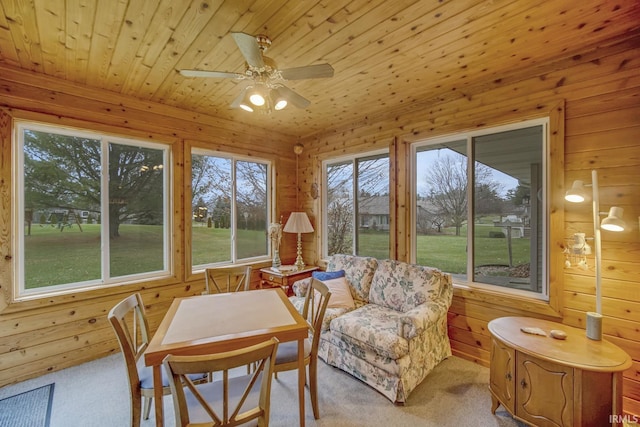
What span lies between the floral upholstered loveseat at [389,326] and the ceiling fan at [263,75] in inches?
77.7

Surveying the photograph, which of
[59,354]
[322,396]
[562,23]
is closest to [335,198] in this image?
[322,396]

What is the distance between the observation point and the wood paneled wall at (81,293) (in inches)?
92.5

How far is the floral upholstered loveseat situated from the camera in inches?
84.4

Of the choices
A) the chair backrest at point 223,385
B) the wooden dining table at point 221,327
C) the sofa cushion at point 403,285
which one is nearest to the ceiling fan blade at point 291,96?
the wooden dining table at point 221,327

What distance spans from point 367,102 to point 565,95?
1.79m

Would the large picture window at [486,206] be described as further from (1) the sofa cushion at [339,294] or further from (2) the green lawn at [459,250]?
(1) the sofa cushion at [339,294]

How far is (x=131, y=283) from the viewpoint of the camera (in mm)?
2947

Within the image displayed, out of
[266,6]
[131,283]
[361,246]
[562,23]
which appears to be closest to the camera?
[266,6]

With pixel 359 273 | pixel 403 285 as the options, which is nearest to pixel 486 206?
pixel 403 285

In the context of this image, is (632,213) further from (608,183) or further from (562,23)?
(562,23)

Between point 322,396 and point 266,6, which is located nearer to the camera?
point 266,6

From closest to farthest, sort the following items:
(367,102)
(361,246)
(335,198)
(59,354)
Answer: (59,354) → (367,102) → (361,246) → (335,198)

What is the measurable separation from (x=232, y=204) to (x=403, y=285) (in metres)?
2.57

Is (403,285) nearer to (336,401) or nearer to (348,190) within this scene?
(336,401)
